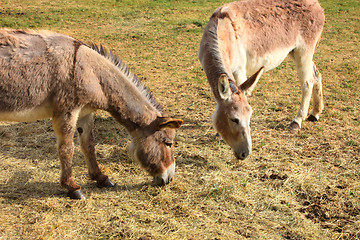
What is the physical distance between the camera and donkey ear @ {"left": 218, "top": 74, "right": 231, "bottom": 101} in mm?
4359

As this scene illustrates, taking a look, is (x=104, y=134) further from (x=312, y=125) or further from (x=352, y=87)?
(x=352, y=87)

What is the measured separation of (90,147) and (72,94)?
904 millimetres

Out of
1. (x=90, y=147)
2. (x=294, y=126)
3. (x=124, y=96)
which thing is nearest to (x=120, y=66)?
(x=124, y=96)

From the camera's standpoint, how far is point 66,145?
382cm

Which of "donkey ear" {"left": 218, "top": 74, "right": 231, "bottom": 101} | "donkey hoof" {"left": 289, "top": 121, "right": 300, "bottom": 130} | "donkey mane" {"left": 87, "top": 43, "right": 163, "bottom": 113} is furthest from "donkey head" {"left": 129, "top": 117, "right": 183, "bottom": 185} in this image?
"donkey hoof" {"left": 289, "top": 121, "right": 300, "bottom": 130}

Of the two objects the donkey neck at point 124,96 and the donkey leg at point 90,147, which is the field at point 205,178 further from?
the donkey neck at point 124,96

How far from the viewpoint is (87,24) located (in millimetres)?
12297

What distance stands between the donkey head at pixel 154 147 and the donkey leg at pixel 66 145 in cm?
69

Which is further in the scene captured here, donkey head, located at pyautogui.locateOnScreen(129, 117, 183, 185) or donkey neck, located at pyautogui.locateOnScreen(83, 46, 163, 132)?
donkey head, located at pyautogui.locateOnScreen(129, 117, 183, 185)

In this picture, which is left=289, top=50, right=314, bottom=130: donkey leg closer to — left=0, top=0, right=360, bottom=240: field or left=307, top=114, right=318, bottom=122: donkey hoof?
left=307, top=114, right=318, bottom=122: donkey hoof

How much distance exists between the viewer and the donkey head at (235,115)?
4.44m

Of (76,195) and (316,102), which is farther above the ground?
(316,102)

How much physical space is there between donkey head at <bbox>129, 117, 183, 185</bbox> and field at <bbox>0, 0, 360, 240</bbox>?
1.08 ft

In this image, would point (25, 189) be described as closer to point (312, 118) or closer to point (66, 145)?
point (66, 145)
